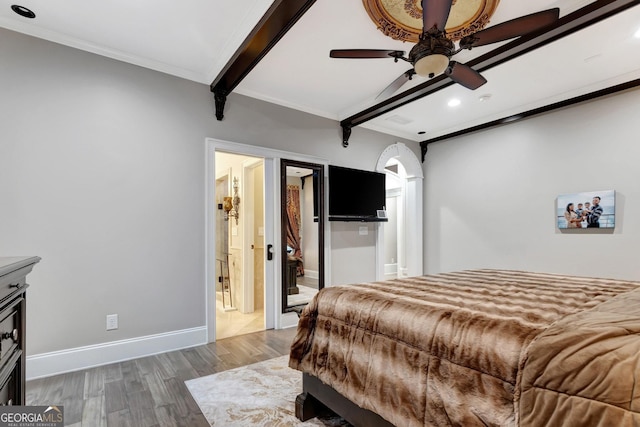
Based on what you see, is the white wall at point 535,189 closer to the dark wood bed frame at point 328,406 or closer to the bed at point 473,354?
the bed at point 473,354

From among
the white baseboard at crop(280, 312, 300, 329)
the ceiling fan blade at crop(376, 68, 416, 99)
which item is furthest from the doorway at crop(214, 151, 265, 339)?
the ceiling fan blade at crop(376, 68, 416, 99)

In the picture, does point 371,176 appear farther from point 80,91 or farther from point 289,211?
point 80,91

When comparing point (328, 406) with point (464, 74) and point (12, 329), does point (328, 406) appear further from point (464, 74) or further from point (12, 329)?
point (464, 74)

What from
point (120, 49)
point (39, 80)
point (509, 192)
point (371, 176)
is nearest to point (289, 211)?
point (371, 176)

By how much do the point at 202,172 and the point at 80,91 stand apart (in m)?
1.22

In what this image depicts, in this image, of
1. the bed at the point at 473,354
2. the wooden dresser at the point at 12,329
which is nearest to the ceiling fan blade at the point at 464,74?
the bed at the point at 473,354

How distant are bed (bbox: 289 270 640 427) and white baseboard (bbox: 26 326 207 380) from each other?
69.0 inches

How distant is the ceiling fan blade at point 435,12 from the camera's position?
5.54 ft

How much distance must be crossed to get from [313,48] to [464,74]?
1364 mm

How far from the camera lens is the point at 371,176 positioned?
4.72 m

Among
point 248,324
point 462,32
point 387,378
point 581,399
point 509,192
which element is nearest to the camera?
point 581,399

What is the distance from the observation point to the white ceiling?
94.0 inches

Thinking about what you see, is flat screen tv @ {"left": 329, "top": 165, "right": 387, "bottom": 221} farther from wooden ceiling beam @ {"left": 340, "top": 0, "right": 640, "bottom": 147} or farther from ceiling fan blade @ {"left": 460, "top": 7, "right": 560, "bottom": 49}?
ceiling fan blade @ {"left": 460, "top": 7, "right": 560, "bottom": 49}

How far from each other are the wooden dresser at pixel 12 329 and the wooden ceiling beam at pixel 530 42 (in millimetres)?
3579
